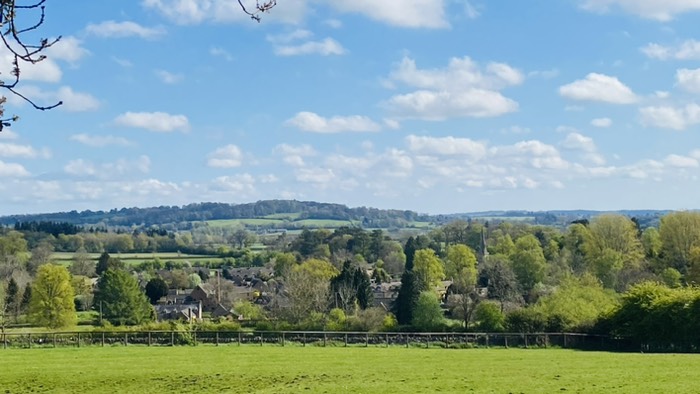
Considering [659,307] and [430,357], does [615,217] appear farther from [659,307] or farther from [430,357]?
[430,357]

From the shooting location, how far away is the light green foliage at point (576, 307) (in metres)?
49.1

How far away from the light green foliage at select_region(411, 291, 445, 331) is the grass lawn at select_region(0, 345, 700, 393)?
78.9ft

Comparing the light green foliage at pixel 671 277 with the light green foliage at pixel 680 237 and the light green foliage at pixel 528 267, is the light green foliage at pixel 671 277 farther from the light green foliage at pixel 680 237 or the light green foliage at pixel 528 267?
the light green foliage at pixel 528 267

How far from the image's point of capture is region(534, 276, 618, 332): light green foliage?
161 ft

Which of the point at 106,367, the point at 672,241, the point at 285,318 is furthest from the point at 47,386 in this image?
the point at 672,241

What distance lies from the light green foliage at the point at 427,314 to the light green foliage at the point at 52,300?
29.6m

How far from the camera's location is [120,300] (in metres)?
68.9

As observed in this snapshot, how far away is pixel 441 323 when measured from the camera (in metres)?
61.5

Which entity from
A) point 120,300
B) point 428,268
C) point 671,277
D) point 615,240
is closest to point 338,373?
point 120,300

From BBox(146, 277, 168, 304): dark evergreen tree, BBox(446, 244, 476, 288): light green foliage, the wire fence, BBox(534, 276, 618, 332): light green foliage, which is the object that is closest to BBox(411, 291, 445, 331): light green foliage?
BBox(534, 276, 618, 332): light green foliage

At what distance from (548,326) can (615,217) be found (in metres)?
37.1

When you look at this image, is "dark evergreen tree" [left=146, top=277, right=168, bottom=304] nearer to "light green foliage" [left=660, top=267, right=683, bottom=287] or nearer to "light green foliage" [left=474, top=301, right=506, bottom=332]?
"light green foliage" [left=474, top=301, right=506, bottom=332]

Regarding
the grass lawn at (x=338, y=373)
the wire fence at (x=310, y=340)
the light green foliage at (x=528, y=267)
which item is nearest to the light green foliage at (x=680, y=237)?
the light green foliage at (x=528, y=267)

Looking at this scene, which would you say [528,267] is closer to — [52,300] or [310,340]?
[310,340]
